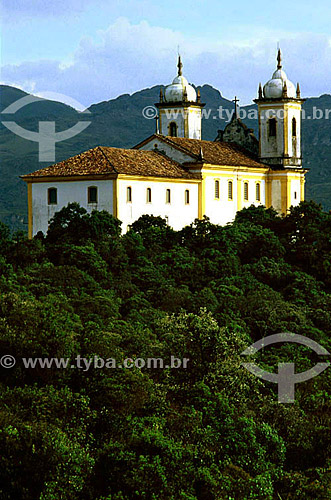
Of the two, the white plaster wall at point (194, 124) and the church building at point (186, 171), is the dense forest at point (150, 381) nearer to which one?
the church building at point (186, 171)

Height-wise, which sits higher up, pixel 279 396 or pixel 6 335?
pixel 6 335

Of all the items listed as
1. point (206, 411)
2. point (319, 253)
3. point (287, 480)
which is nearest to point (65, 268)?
point (319, 253)

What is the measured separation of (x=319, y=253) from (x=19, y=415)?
2363 centimetres

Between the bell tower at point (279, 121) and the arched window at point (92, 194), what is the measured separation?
51.4 feet

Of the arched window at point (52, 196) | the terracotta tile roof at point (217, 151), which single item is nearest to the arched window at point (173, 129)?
the terracotta tile roof at point (217, 151)

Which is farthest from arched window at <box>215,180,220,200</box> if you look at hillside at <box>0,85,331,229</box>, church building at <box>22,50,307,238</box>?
hillside at <box>0,85,331,229</box>

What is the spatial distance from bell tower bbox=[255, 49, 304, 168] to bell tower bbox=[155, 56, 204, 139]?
3682 mm

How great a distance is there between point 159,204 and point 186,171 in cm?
362

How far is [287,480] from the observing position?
785 inches

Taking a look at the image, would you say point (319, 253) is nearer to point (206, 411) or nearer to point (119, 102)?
point (206, 411)

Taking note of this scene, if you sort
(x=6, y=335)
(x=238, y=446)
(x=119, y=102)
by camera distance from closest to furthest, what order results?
(x=238, y=446)
(x=6, y=335)
(x=119, y=102)

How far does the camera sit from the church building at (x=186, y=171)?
137ft

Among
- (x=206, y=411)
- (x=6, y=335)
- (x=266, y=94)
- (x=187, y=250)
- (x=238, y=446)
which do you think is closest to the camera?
(x=238, y=446)

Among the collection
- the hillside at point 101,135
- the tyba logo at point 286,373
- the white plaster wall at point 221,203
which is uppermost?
the hillside at point 101,135
